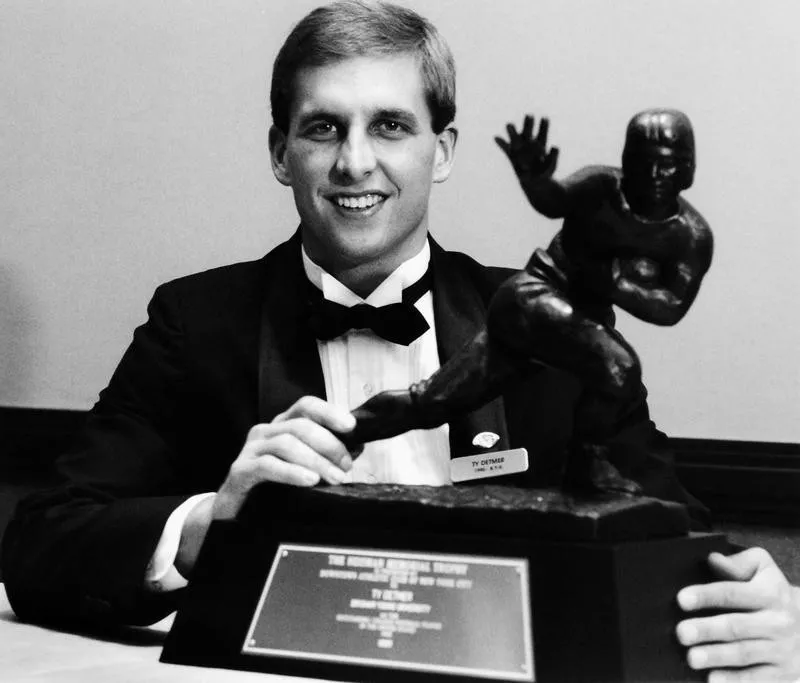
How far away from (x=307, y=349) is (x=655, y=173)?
81 centimetres

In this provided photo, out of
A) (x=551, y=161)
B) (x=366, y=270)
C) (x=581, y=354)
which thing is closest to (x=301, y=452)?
(x=581, y=354)

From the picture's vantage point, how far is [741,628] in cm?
126

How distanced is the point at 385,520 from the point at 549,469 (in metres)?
0.75

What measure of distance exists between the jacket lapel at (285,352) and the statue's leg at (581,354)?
0.58 meters

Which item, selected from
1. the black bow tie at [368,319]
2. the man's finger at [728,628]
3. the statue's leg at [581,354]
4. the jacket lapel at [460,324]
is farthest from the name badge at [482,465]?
the man's finger at [728,628]

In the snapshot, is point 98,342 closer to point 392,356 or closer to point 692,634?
point 392,356

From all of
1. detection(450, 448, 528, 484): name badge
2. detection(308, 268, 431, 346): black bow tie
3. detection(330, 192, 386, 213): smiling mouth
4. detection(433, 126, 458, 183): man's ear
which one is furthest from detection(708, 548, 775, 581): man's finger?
detection(433, 126, 458, 183): man's ear

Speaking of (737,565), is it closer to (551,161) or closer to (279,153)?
(551,161)

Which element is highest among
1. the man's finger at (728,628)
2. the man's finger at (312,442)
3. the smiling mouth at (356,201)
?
the smiling mouth at (356,201)

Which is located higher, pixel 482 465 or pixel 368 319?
pixel 368 319

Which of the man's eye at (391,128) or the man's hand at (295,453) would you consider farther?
the man's eye at (391,128)

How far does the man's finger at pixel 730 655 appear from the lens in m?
1.23

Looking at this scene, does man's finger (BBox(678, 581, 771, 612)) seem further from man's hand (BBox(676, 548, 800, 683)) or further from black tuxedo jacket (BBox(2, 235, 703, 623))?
black tuxedo jacket (BBox(2, 235, 703, 623))

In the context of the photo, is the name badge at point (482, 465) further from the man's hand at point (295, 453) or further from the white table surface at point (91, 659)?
Answer: the white table surface at point (91, 659)
